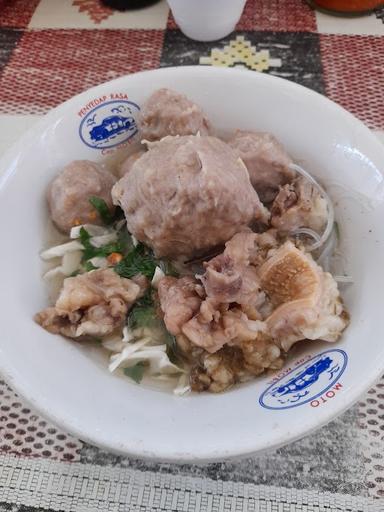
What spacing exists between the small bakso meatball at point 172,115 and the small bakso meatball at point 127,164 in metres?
0.09

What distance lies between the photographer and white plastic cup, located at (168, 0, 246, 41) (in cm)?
190

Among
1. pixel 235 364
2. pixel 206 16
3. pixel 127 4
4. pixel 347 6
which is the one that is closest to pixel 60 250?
pixel 235 364

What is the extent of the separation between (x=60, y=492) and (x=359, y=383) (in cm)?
63

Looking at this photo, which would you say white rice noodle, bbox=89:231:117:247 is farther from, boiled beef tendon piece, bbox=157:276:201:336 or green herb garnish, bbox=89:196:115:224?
boiled beef tendon piece, bbox=157:276:201:336

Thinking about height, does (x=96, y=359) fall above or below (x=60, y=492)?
above

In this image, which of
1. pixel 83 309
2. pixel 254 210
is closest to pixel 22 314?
pixel 83 309

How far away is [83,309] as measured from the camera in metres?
1.13

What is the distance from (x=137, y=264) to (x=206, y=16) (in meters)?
1.19

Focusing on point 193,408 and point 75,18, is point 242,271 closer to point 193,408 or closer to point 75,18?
point 193,408

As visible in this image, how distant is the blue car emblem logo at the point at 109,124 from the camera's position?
1.37 m

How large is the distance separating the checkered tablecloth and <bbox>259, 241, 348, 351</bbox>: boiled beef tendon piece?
237 mm

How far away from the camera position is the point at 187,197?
1062mm

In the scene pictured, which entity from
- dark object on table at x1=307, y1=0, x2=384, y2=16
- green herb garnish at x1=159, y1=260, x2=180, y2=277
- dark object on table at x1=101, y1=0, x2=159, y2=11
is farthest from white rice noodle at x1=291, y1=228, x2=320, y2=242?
dark object on table at x1=101, y1=0, x2=159, y2=11

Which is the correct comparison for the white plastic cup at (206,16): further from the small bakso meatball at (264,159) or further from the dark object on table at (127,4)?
the small bakso meatball at (264,159)
